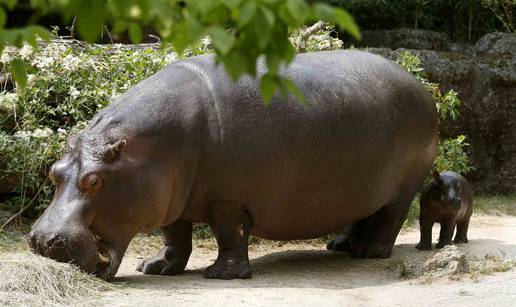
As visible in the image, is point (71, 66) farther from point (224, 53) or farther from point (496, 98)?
point (224, 53)

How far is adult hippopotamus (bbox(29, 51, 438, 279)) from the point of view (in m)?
5.72

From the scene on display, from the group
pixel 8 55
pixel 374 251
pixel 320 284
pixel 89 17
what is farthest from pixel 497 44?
pixel 89 17

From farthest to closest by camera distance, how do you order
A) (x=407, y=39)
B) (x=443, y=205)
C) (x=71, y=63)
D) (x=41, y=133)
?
(x=407, y=39)
(x=71, y=63)
(x=41, y=133)
(x=443, y=205)

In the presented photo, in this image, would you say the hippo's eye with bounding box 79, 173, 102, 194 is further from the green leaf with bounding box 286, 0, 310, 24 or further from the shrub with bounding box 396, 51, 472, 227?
the shrub with bounding box 396, 51, 472, 227

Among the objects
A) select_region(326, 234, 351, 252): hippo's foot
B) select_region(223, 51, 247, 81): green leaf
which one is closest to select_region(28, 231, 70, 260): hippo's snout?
select_region(326, 234, 351, 252): hippo's foot

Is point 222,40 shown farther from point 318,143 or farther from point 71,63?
point 71,63

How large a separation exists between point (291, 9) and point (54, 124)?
20.9 ft

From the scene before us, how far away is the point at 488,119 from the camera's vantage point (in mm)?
11234

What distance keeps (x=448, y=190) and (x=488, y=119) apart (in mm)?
4205

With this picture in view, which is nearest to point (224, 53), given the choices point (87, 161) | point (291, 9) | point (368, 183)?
point (291, 9)

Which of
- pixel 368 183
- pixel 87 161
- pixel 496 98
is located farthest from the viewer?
pixel 496 98

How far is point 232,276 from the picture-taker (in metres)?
6.13

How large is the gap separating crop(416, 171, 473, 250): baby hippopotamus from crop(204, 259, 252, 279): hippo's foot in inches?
69.1

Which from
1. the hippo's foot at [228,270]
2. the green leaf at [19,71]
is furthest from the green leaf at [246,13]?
the hippo's foot at [228,270]
